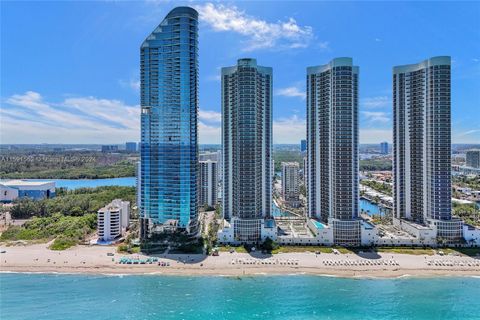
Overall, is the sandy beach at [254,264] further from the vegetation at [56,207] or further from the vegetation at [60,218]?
the vegetation at [56,207]

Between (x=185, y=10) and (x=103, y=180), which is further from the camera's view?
(x=103, y=180)

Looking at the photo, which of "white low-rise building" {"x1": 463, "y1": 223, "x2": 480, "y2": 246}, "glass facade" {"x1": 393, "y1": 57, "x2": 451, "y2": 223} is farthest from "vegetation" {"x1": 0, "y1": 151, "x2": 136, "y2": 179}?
"white low-rise building" {"x1": 463, "y1": 223, "x2": 480, "y2": 246}

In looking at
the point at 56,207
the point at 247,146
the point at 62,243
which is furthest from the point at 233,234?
the point at 56,207

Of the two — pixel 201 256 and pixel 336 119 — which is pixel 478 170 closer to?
pixel 336 119

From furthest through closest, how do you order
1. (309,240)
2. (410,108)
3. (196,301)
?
(410,108) → (309,240) → (196,301)

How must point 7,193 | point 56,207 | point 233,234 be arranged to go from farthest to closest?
point 7,193
point 56,207
point 233,234

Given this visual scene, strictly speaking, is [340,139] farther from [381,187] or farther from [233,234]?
[381,187]

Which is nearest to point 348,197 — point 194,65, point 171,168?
point 171,168
